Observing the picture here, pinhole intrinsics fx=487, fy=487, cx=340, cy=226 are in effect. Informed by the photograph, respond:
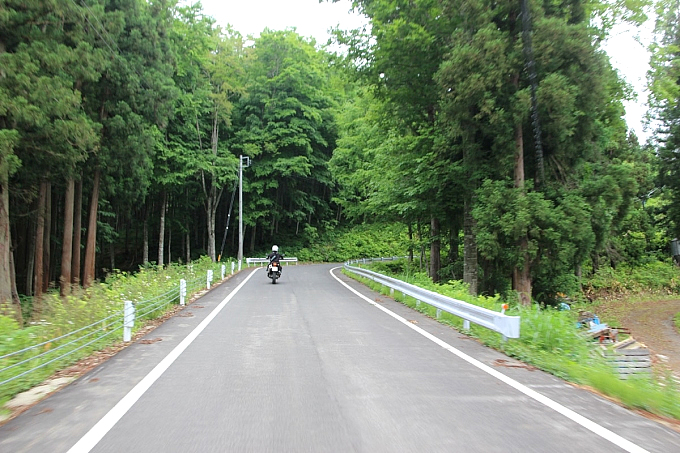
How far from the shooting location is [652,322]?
73.1ft

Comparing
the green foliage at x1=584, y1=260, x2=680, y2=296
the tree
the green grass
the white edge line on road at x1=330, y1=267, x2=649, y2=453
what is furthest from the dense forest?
the tree

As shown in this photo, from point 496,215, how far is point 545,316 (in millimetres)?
8180

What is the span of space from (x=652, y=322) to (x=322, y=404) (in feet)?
74.1

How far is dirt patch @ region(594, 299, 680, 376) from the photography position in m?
16.2

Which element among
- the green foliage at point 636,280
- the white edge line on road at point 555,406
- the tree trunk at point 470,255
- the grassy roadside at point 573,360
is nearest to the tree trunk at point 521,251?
the tree trunk at point 470,255

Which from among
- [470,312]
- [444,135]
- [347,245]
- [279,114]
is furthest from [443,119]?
[347,245]

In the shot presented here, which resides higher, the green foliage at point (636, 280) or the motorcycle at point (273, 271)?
the motorcycle at point (273, 271)

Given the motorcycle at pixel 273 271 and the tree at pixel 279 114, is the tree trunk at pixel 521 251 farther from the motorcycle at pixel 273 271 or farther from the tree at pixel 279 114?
the tree at pixel 279 114

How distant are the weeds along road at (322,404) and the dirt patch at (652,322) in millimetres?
9358

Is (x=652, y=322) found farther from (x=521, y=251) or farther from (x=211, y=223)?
(x=211, y=223)

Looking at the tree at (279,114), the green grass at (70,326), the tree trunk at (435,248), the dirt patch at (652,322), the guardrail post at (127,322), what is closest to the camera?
the green grass at (70,326)

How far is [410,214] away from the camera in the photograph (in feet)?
76.5

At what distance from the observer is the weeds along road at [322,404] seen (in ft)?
13.4

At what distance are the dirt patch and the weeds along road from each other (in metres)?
9.36
